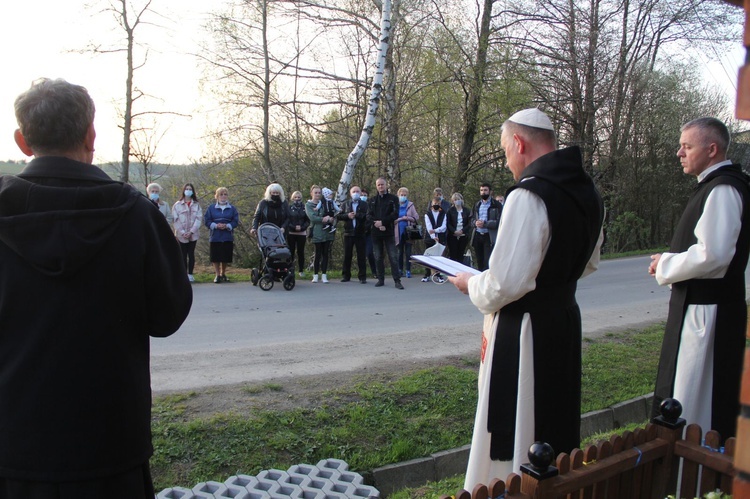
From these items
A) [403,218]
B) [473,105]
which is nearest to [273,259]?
→ [403,218]

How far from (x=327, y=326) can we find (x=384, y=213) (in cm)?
491

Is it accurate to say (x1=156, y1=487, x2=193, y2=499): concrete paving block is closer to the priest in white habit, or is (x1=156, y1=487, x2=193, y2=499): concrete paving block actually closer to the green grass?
the priest in white habit

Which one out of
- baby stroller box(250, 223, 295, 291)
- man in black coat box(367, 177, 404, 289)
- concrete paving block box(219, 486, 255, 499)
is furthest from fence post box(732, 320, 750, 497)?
man in black coat box(367, 177, 404, 289)

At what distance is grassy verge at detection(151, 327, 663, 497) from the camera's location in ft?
14.3

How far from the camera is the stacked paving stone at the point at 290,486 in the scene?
3.88m

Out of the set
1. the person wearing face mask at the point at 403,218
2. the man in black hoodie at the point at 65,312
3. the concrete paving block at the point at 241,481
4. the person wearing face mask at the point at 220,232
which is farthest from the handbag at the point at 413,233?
the man in black hoodie at the point at 65,312

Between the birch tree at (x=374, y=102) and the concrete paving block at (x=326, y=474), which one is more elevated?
the birch tree at (x=374, y=102)

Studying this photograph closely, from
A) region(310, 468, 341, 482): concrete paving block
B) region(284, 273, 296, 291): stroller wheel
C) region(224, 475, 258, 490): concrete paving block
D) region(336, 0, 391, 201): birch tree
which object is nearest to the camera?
region(224, 475, 258, 490): concrete paving block

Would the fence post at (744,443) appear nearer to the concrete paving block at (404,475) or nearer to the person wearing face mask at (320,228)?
the concrete paving block at (404,475)

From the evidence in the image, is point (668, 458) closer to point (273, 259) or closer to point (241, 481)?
point (241, 481)

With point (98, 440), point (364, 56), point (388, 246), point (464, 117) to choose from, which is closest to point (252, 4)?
point (364, 56)

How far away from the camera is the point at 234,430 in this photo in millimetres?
4707

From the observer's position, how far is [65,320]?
2078mm

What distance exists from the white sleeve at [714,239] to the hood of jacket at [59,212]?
3.22m
